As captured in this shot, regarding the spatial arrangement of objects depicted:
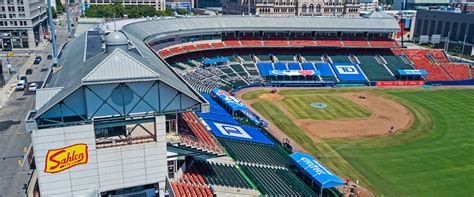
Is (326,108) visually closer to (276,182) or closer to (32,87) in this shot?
(276,182)

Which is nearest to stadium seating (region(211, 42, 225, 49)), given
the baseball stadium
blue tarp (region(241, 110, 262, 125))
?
the baseball stadium

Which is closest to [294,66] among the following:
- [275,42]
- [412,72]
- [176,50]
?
[275,42]

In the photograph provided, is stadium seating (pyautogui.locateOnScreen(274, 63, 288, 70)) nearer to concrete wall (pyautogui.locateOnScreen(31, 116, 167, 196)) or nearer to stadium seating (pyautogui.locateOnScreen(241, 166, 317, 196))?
stadium seating (pyautogui.locateOnScreen(241, 166, 317, 196))

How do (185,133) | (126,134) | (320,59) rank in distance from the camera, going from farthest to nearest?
(320,59), (185,133), (126,134)

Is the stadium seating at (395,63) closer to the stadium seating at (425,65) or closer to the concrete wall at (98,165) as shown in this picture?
the stadium seating at (425,65)

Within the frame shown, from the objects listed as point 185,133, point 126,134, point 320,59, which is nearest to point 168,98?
point 126,134

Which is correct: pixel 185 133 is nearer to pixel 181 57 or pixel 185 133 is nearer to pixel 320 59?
pixel 181 57

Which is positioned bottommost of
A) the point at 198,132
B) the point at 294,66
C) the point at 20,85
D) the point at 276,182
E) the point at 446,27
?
the point at 276,182
